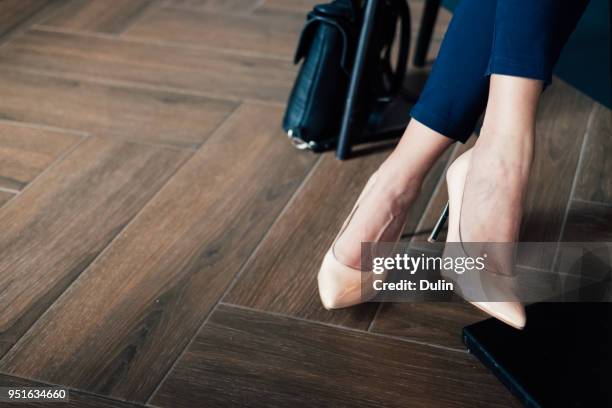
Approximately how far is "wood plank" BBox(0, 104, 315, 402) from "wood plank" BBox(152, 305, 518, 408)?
5 centimetres

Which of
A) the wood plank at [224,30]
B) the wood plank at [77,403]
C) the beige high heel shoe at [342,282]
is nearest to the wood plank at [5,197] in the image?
the wood plank at [77,403]

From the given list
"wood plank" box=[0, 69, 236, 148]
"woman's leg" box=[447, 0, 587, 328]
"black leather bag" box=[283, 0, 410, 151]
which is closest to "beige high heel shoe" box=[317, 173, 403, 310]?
"woman's leg" box=[447, 0, 587, 328]

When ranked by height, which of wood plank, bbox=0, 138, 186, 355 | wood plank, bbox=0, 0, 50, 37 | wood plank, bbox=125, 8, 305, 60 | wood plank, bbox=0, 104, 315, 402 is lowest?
wood plank, bbox=0, 104, 315, 402

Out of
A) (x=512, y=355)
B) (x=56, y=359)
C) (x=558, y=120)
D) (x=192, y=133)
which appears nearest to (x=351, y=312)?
(x=512, y=355)

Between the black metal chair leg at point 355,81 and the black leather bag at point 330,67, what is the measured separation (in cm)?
3

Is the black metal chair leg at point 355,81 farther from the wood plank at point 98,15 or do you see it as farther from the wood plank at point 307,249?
the wood plank at point 98,15

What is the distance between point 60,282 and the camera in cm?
109

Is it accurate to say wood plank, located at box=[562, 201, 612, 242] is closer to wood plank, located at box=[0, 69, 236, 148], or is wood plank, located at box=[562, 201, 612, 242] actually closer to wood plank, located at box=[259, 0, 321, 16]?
wood plank, located at box=[0, 69, 236, 148]

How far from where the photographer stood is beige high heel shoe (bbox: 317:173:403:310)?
103 centimetres

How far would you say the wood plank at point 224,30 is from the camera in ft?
5.90

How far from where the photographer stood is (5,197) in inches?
49.9

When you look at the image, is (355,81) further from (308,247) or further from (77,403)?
(77,403)

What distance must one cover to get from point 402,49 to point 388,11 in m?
0.12

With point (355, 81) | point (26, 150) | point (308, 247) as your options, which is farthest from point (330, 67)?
point (26, 150)
